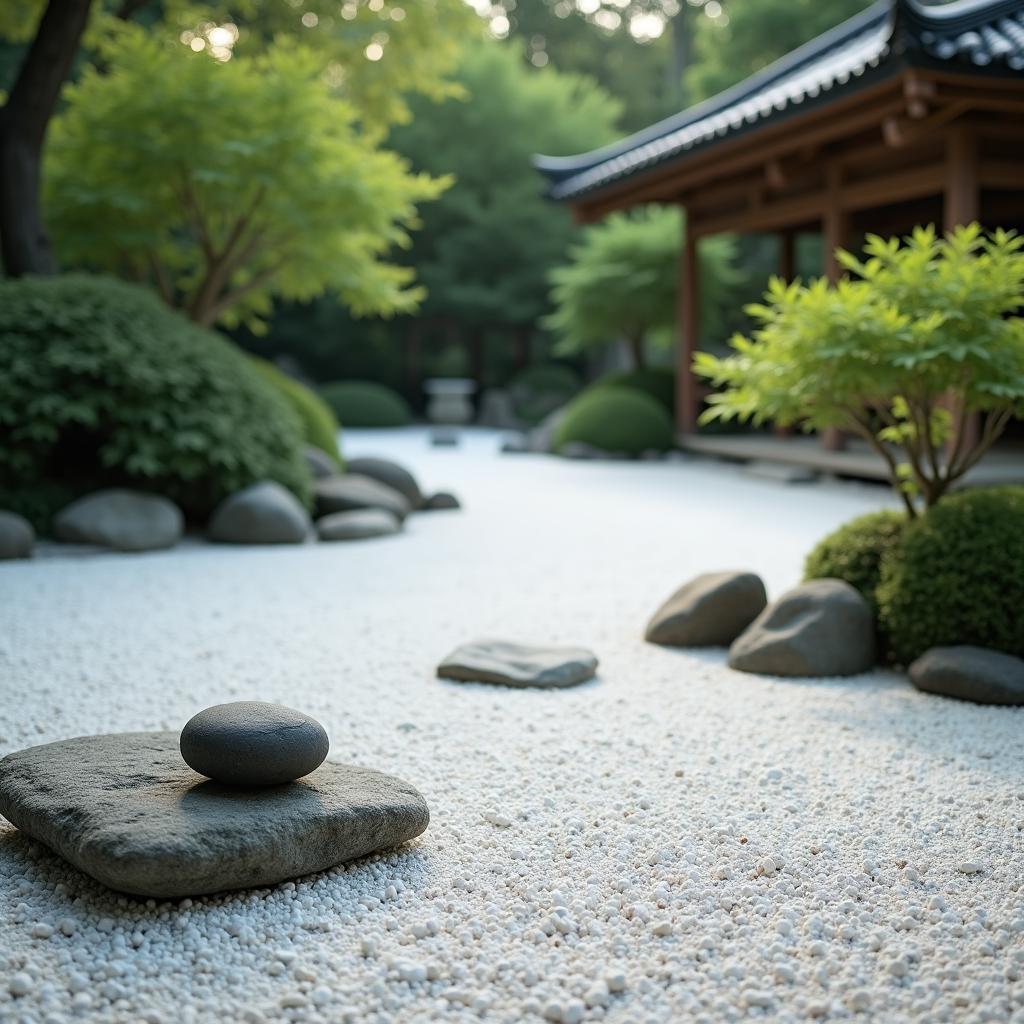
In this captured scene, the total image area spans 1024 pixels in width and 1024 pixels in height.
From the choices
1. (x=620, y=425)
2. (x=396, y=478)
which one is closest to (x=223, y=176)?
(x=396, y=478)

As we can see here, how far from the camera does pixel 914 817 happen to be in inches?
109

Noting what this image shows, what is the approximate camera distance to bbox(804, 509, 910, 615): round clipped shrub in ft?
14.4

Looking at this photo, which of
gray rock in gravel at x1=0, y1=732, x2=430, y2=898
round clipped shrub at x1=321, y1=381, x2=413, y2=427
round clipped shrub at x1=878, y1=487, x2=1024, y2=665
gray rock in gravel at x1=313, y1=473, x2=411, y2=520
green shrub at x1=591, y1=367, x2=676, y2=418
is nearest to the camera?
gray rock in gravel at x1=0, y1=732, x2=430, y2=898

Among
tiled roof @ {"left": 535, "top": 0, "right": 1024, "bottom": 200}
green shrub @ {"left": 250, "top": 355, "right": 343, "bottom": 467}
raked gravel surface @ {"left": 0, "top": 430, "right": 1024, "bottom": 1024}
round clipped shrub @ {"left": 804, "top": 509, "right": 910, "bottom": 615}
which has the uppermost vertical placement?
tiled roof @ {"left": 535, "top": 0, "right": 1024, "bottom": 200}

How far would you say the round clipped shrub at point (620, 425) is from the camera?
13.5 metres

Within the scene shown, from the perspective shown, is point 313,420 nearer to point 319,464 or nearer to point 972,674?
point 319,464

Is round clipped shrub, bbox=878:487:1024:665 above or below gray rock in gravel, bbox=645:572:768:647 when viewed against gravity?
above

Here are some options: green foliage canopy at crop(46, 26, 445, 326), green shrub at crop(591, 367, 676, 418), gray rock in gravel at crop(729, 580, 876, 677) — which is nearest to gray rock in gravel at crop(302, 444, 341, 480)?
green foliage canopy at crop(46, 26, 445, 326)

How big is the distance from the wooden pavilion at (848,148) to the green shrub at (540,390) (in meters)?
7.23

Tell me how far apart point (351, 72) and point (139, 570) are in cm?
820

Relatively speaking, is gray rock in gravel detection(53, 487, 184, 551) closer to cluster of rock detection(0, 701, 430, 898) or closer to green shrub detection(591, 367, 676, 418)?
cluster of rock detection(0, 701, 430, 898)

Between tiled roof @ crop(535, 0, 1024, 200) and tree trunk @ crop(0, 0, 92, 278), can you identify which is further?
tree trunk @ crop(0, 0, 92, 278)

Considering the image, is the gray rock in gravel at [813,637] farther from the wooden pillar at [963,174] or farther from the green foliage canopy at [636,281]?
the green foliage canopy at [636,281]

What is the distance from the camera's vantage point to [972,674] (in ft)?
12.4
